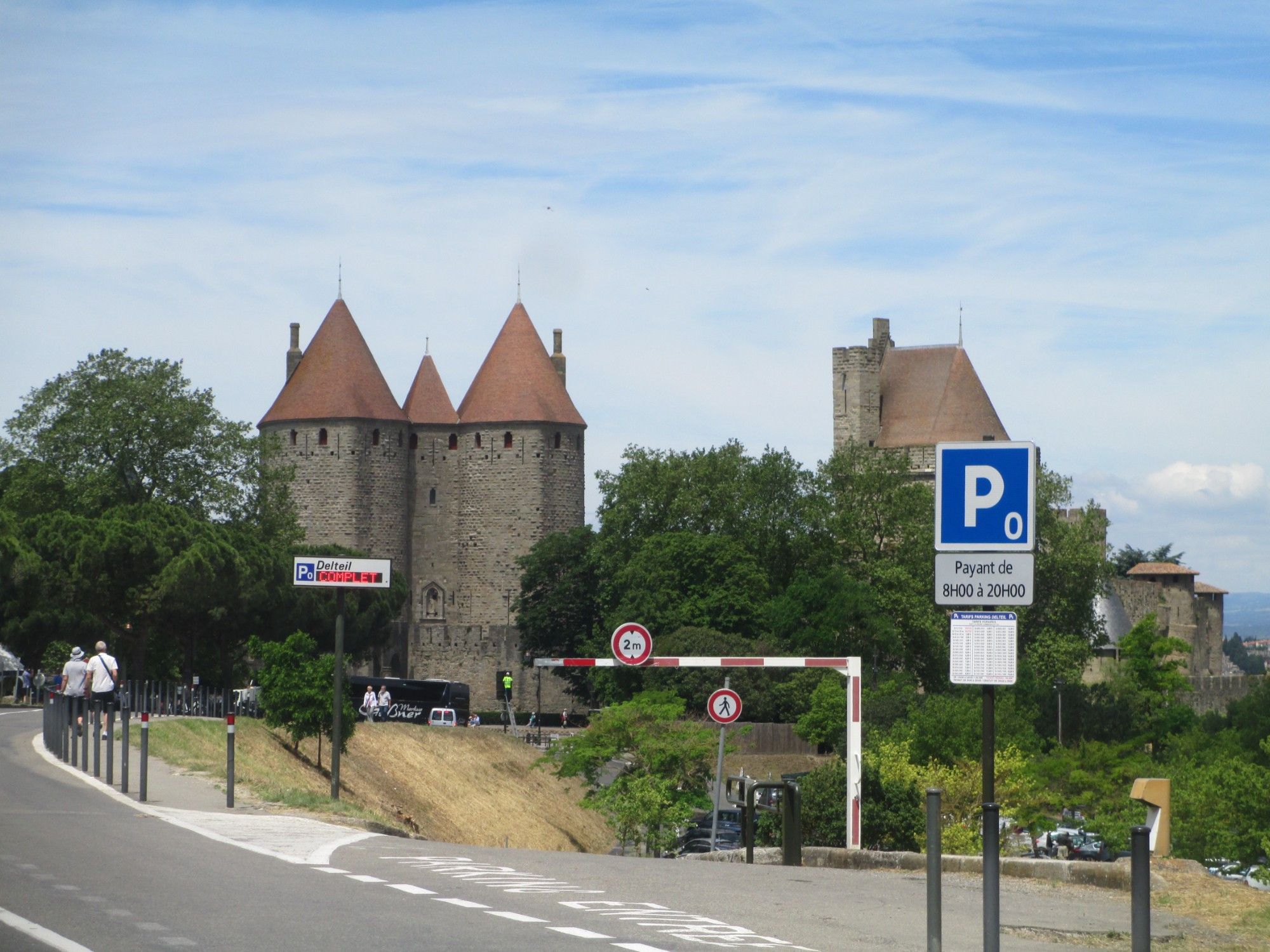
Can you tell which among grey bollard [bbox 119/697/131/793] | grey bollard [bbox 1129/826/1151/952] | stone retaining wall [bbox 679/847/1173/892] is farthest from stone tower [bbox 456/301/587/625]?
grey bollard [bbox 1129/826/1151/952]

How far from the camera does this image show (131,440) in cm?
5972

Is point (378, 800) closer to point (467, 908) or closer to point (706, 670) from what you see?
point (467, 908)

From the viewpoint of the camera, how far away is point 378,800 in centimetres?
3127

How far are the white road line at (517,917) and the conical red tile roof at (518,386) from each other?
72.2m

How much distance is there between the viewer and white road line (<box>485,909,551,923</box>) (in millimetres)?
9055

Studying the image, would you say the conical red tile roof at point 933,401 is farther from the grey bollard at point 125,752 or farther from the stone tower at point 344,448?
the grey bollard at point 125,752

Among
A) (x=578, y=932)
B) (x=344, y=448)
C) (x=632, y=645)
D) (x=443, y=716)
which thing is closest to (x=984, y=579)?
(x=578, y=932)

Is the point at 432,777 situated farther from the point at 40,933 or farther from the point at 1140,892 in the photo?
the point at 1140,892

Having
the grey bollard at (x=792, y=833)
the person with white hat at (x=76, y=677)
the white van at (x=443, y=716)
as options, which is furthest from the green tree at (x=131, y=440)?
the grey bollard at (x=792, y=833)

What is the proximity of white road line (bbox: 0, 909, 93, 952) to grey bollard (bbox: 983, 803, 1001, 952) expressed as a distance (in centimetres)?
405

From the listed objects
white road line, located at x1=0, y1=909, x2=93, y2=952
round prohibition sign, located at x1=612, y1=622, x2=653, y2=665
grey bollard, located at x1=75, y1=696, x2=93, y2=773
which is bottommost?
white road line, located at x1=0, y1=909, x2=93, y2=952

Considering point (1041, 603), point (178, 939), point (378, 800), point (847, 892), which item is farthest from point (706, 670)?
point (178, 939)

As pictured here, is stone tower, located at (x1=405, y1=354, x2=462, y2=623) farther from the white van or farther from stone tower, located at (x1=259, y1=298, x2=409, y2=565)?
the white van

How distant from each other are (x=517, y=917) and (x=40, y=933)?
2.47m
